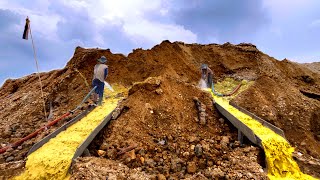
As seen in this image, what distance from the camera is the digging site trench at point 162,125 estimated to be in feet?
22.6

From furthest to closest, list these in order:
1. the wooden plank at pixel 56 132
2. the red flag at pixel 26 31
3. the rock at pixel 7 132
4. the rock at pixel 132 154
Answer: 1. the red flag at pixel 26 31
2. the rock at pixel 7 132
3. the rock at pixel 132 154
4. the wooden plank at pixel 56 132

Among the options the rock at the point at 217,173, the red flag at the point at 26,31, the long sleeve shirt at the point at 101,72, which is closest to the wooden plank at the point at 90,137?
the long sleeve shirt at the point at 101,72

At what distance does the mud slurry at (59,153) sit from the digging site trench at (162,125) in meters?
0.23

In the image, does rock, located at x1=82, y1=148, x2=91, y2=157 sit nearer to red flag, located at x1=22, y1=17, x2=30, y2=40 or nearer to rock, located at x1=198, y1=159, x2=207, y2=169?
rock, located at x1=198, y1=159, x2=207, y2=169

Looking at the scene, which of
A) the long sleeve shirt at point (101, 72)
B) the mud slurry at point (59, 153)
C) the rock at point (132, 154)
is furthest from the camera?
the long sleeve shirt at point (101, 72)

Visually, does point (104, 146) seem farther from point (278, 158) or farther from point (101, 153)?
point (278, 158)

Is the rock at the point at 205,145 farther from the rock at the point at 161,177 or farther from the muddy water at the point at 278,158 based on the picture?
the rock at the point at 161,177

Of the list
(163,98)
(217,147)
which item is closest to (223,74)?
(163,98)

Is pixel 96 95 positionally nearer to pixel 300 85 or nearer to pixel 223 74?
pixel 223 74

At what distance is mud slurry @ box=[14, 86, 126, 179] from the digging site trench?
23 cm

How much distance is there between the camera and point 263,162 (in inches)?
276

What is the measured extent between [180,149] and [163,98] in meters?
2.24

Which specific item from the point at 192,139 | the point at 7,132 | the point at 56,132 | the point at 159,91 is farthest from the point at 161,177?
the point at 7,132

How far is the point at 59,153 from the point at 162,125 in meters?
2.97
